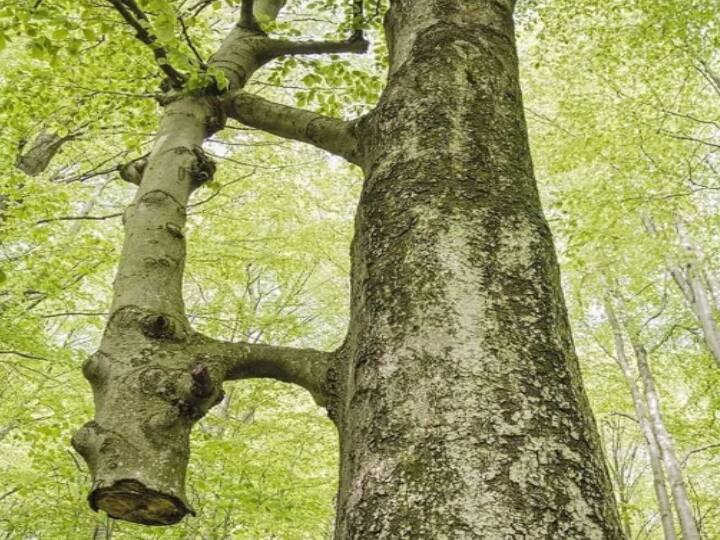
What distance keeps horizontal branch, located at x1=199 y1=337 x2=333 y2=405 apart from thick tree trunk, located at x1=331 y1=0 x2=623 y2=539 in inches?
6.8

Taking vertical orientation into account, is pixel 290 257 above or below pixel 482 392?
above

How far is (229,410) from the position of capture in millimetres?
10766

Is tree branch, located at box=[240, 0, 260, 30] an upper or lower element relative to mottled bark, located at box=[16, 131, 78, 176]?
lower

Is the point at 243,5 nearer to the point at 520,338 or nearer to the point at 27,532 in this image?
the point at 520,338

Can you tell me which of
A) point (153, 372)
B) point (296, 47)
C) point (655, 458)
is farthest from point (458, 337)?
point (655, 458)

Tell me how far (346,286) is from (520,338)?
12584mm

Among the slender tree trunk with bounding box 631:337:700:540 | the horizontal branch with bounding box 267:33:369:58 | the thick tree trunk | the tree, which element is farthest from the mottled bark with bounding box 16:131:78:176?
the slender tree trunk with bounding box 631:337:700:540

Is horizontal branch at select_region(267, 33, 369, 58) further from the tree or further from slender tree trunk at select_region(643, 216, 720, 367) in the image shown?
slender tree trunk at select_region(643, 216, 720, 367)

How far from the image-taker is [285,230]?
11867mm

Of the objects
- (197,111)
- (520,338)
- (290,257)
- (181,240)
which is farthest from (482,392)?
(290,257)

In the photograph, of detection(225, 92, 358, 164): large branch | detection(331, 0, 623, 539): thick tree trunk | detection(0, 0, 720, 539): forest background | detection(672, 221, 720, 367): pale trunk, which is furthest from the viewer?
detection(672, 221, 720, 367): pale trunk

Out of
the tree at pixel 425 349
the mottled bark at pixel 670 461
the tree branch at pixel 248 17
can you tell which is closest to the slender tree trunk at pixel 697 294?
the mottled bark at pixel 670 461

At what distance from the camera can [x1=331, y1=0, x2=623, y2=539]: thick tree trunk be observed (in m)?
0.85

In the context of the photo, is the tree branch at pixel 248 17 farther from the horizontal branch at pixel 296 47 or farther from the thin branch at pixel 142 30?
the thin branch at pixel 142 30
